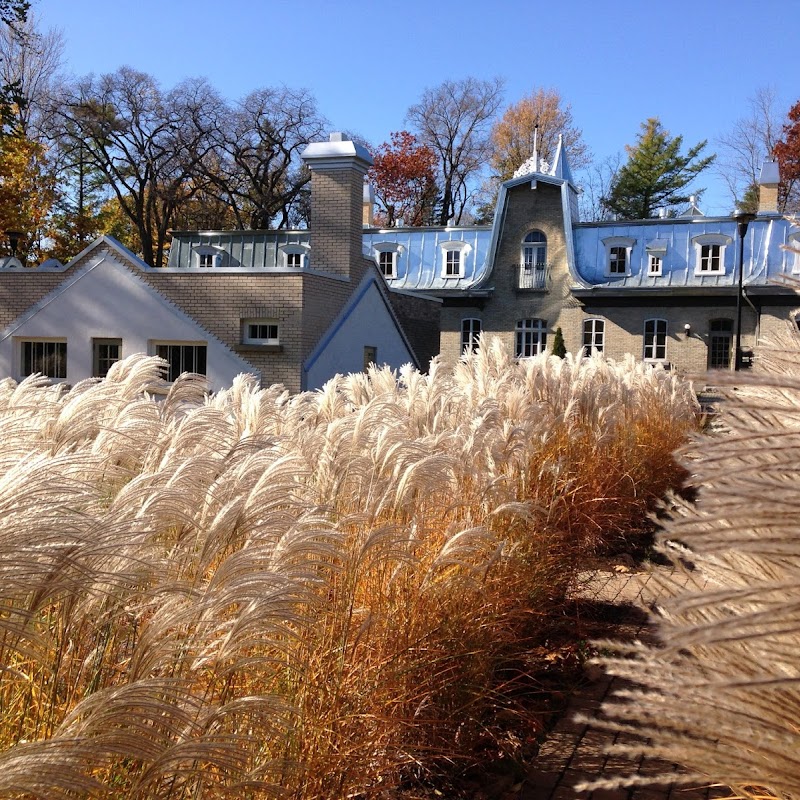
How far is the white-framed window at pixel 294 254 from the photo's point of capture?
90.8 feet

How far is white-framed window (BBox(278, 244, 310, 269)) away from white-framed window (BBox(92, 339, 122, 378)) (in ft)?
28.5

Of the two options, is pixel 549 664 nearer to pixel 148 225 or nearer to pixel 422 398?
pixel 422 398

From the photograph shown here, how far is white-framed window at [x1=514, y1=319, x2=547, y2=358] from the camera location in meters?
33.0

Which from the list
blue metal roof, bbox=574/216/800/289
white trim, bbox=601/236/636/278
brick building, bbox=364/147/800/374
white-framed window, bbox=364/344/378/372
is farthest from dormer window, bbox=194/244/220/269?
white trim, bbox=601/236/636/278

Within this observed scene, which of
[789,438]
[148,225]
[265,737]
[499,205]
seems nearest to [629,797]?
[265,737]

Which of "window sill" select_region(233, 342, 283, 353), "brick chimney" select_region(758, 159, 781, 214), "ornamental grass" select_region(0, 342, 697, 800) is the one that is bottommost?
"ornamental grass" select_region(0, 342, 697, 800)

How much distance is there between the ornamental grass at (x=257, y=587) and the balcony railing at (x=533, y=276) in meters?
27.5

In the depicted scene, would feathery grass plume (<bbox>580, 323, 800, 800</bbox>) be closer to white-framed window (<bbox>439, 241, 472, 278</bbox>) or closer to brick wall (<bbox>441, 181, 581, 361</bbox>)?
brick wall (<bbox>441, 181, 581, 361</bbox>)

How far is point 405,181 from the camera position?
47062 mm

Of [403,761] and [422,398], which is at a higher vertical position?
[422,398]

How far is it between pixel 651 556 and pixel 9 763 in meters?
6.20

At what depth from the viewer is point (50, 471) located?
7.02 feet

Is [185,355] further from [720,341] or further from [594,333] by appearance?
[720,341]

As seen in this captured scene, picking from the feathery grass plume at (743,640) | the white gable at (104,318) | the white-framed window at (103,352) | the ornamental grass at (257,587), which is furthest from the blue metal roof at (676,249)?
the feathery grass plume at (743,640)
